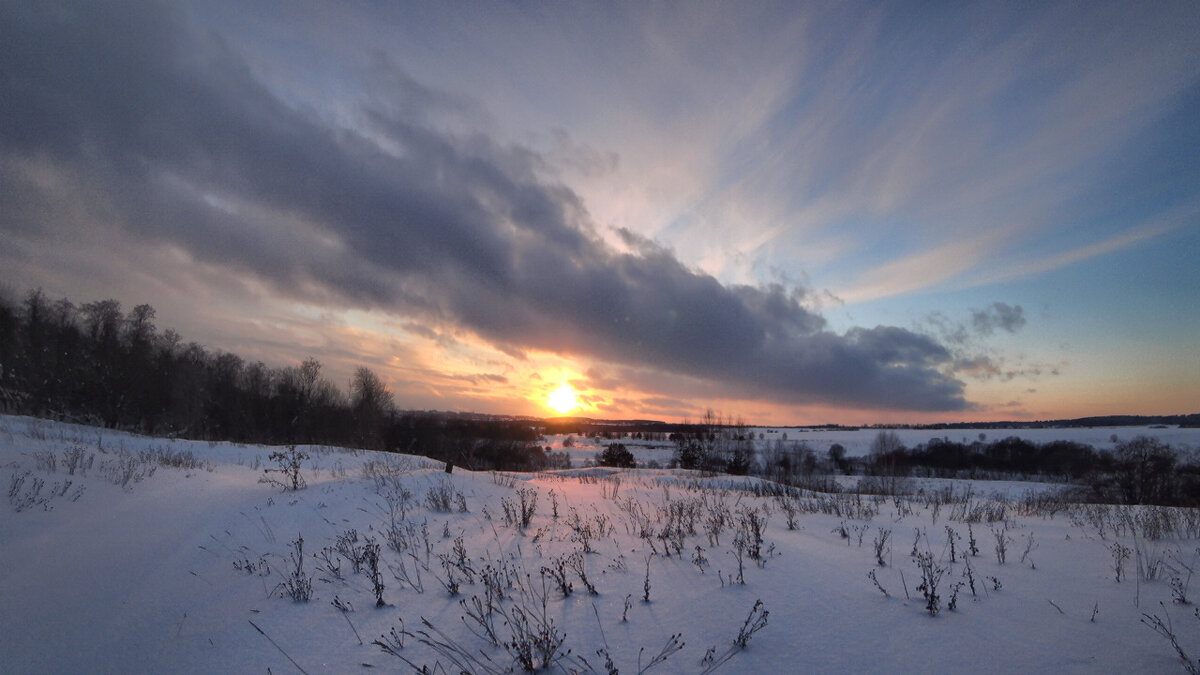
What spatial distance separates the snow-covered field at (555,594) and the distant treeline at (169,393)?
2473 cm

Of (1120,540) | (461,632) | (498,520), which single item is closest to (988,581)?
(1120,540)

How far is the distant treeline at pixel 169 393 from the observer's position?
1452 inches

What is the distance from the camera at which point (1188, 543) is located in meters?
6.13

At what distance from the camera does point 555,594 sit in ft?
13.6

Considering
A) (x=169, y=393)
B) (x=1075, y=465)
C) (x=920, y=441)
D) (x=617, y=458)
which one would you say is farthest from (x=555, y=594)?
(x=920, y=441)

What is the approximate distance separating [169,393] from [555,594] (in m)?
58.9

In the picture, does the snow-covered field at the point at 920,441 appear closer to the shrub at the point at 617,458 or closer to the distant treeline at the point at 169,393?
the shrub at the point at 617,458

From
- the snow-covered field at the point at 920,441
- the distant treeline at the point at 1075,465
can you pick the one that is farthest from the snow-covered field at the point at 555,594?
the snow-covered field at the point at 920,441

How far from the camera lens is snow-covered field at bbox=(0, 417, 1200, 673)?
310 centimetres

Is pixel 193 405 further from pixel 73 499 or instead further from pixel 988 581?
pixel 988 581

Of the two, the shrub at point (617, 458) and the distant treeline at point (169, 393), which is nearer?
the distant treeline at point (169, 393)

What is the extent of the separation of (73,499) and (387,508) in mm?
4403

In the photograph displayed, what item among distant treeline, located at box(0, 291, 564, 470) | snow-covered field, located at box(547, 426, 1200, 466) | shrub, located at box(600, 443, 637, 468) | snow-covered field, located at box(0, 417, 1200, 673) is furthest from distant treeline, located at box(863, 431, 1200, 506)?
distant treeline, located at box(0, 291, 564, 470)

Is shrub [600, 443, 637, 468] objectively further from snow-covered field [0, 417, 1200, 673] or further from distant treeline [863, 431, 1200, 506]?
snow-covered field [0, 417, 1200, 673]
